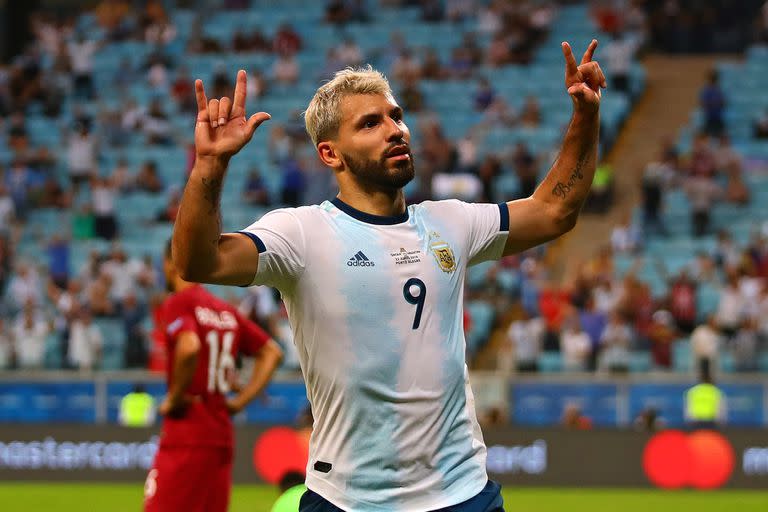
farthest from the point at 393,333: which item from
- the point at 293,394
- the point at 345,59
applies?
the point at 345,59

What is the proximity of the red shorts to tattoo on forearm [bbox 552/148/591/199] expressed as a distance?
133 inches

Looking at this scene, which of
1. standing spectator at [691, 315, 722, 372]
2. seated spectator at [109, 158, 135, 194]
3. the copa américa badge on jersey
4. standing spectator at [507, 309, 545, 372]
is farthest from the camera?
seated spectator at [109, 158, 135, 194]

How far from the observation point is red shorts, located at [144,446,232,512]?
26.0ft

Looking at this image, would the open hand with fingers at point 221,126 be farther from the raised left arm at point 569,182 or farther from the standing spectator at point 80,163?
the standing spectator at point 80,163

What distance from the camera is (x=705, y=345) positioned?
18.8 m

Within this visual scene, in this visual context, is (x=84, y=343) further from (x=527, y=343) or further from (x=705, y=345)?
(x=705, y=345)

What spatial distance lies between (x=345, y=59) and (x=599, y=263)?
743cm

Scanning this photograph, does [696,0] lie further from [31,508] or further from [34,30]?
[31,508]

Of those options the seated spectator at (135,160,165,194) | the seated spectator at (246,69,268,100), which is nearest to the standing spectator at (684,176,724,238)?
the seated spectator at (246,69,268,100)

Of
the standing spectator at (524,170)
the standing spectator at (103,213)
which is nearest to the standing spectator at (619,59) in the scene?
the standing spectator at (524,170)

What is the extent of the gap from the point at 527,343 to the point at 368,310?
48.2 feet

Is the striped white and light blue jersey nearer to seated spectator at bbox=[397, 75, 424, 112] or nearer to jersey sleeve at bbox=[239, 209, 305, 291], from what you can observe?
jersey sleeve at bbox=[239, 209, 305, 291]

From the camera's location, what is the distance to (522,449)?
17391 mm

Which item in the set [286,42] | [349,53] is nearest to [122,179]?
[286,42]
